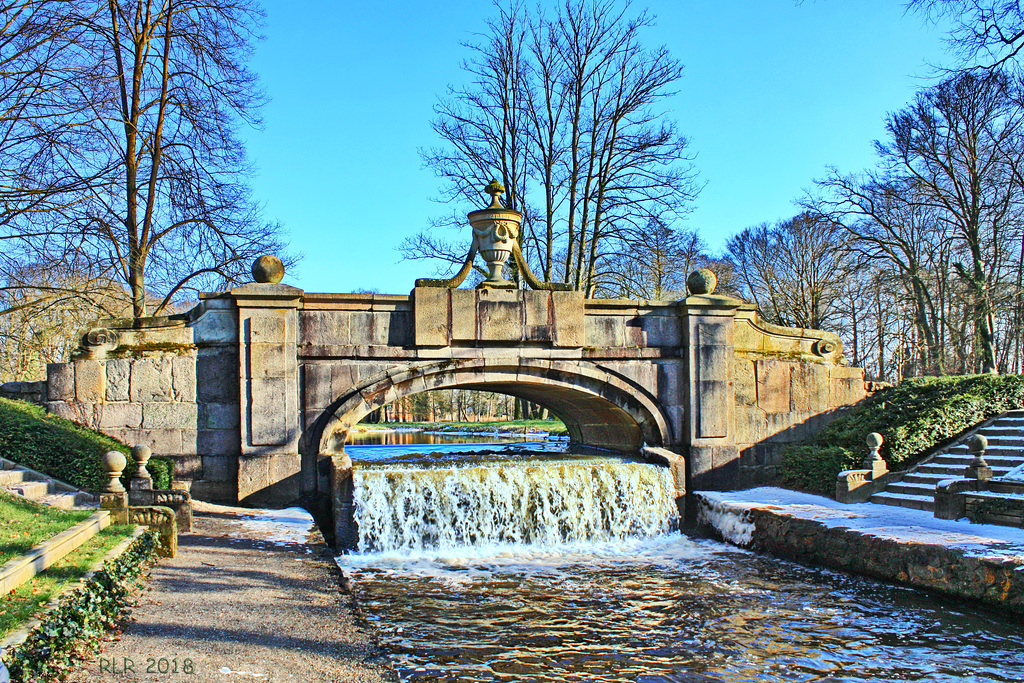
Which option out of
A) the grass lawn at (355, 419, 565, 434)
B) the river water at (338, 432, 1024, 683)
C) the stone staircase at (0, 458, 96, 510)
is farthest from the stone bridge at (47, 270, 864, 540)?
the grass lawn at (355, 419, 565, 434)

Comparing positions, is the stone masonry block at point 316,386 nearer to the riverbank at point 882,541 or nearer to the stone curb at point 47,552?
the stone curb at point 47,552

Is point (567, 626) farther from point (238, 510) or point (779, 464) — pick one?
point (779, 464)

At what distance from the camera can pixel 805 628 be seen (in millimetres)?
6848

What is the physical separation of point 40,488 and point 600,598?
6.74 m

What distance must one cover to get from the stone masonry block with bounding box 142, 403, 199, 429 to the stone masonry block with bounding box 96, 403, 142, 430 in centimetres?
10

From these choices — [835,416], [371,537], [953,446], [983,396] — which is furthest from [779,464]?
[371,537]

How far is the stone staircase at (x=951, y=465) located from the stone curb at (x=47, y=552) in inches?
392

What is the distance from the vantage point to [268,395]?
1136 centimetres

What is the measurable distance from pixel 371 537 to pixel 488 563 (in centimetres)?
170

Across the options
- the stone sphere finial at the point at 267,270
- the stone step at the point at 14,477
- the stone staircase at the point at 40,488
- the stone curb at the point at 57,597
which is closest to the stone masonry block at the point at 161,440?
the stone staircase at the point at 40,488

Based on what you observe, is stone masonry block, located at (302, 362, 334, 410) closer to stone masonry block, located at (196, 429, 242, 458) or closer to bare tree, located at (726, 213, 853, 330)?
stone masonry block, located at (196, 429, 242, 458)

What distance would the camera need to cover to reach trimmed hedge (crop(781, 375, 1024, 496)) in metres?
11.8

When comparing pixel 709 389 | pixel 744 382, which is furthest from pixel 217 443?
pixel 744 382

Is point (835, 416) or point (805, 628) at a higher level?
point (835, 416)
